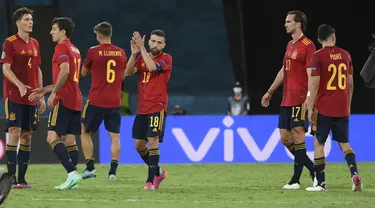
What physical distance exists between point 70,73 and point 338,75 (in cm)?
328

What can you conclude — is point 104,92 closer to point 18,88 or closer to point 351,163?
point 18,88

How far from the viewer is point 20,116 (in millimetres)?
12430

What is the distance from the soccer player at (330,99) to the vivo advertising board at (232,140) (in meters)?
7.10

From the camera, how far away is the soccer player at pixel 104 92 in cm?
1434

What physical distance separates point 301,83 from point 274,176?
2.77 m

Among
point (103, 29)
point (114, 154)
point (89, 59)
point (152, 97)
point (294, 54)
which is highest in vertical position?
point (103, 29)

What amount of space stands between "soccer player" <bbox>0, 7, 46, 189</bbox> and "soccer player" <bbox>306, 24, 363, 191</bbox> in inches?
138

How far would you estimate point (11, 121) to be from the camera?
12.4 metres

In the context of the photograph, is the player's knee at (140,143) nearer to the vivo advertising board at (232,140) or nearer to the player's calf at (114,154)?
the player's calf at (114,154)

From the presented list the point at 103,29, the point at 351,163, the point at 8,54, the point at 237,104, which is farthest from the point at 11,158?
the point at 237,104

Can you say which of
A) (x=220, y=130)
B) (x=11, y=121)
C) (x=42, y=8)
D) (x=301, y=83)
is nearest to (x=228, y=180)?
(x=301, y=83)

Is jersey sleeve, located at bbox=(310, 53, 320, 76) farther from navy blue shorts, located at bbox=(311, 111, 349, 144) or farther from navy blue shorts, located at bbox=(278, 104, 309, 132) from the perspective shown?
navy blue shorts, located at bbox=(278, 104, 309, 132)

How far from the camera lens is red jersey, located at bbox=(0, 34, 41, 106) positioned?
12383 millimetres

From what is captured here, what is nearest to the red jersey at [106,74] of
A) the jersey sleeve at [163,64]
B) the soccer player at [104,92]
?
the soccer player at [104,92]
